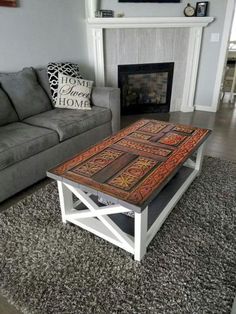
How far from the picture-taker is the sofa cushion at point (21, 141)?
6.18 ft

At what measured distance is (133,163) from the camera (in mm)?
1588

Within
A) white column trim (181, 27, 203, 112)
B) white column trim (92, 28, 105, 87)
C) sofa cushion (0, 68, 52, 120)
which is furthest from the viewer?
white column trim (181, 27, 203, 112)

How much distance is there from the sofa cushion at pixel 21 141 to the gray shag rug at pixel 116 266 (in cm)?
Result: 39

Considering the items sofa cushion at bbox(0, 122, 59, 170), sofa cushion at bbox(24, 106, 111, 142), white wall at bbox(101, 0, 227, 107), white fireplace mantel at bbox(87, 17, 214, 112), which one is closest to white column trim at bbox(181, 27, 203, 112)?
white fireplace mantel at bbox(87, 17, 214, 112)

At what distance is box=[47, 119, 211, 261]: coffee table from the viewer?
1338 millimetres

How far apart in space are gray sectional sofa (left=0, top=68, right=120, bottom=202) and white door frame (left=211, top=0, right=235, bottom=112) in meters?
1.87

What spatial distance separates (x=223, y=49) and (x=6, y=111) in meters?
3.12

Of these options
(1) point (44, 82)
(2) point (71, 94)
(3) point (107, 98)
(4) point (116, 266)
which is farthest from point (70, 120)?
(4) point (116, 266)

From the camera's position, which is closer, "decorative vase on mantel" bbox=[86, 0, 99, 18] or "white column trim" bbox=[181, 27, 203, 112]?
"decorative vase on mantel" bbox=[86, 0, 99, 18]

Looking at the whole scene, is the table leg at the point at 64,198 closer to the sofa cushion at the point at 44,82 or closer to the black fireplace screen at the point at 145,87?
the sofa cushion at the point at 44,82

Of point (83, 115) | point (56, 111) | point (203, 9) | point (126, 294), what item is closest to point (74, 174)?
point (126, 294)

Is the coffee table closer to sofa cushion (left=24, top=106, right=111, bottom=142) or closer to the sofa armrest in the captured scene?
sofa cushion (left=24, top=106, right=111, bottom=142)

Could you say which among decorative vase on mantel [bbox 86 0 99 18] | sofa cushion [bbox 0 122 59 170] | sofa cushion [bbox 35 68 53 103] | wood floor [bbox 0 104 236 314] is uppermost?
decorative vase on mantel [bbox 86 0 99 18]

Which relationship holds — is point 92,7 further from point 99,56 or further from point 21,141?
point 21,141
